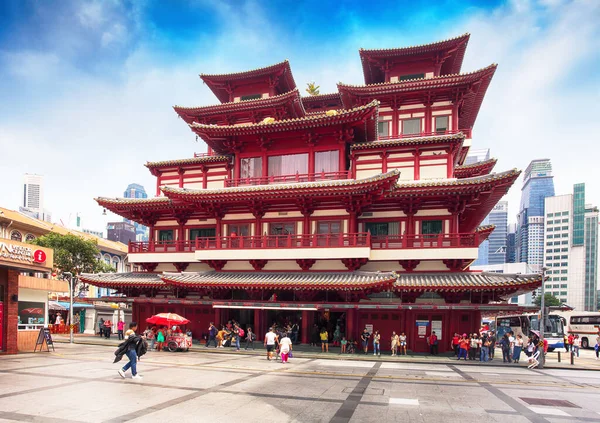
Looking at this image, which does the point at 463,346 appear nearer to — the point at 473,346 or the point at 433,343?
the point at 473,346

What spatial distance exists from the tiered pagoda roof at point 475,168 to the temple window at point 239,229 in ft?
54.8

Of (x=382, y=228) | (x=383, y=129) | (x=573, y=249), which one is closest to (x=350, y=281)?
(x=382, y=228)

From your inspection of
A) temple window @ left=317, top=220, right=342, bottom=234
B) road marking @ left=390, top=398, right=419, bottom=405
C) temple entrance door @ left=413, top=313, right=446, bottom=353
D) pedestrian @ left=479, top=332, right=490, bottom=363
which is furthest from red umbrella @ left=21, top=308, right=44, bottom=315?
pedestrian @ left=479, top=332, right=490, bottom=363

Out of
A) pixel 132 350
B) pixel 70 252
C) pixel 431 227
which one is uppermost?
pixel 431 227

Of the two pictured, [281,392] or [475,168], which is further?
[475,168]

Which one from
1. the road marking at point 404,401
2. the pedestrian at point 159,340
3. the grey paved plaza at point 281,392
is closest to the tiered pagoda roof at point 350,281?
the pedestrian at point 159,340

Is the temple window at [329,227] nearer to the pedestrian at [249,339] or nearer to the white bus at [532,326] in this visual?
the pedestrian at [249,339]

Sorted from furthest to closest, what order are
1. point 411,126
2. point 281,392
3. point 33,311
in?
point 411,126, point 33,311, point 281,392

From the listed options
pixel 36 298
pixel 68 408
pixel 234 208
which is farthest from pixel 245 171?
pixel 68 408

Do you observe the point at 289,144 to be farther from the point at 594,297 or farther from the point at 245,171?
the point at 594,297

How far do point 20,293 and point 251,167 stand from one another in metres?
17.2

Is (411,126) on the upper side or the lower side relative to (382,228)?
upper

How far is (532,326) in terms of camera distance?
47875 mm

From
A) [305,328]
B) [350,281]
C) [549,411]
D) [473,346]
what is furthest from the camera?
[305,328]
